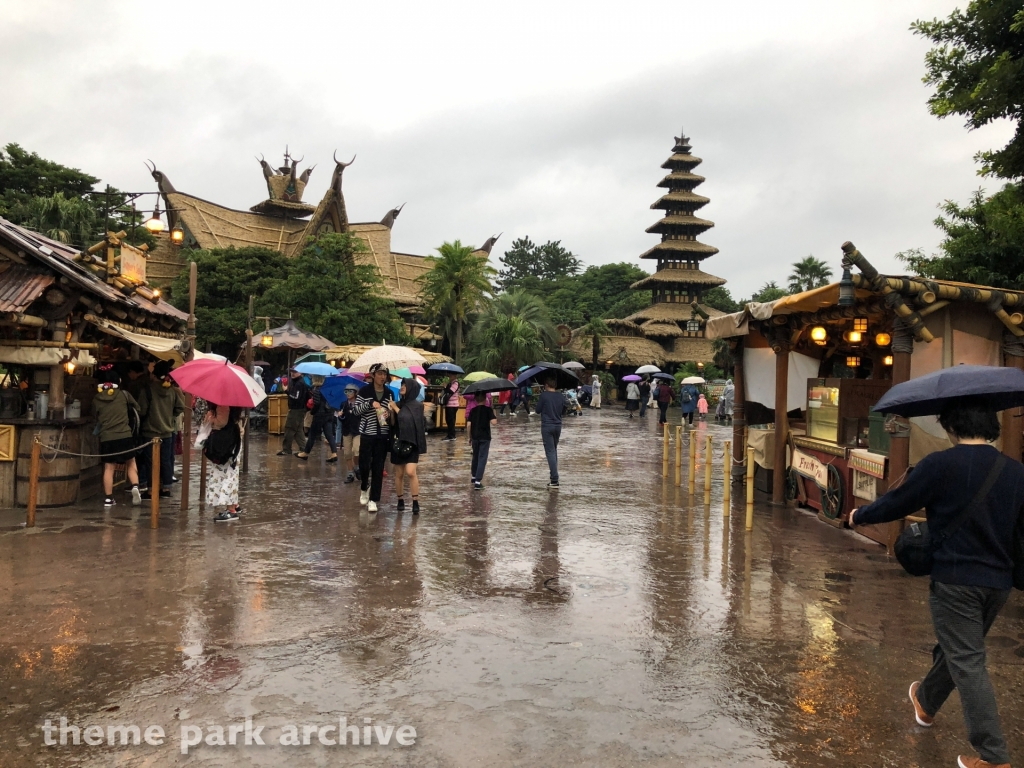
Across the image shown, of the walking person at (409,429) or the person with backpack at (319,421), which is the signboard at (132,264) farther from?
the walking person at (409,429)

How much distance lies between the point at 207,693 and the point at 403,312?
33.2 m

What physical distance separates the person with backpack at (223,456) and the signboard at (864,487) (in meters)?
7.09

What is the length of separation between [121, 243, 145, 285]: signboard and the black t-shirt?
5.21 m

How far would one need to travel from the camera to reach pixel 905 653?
5.09m

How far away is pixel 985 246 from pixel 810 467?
358 inches

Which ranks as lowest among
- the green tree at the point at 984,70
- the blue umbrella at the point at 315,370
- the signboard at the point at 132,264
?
the blue umbrella at the point at 315,370

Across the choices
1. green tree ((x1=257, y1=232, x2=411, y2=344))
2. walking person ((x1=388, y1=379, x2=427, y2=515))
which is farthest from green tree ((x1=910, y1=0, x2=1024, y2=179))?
green tree ((x1=257, y1=232, x2=411, y2=344))

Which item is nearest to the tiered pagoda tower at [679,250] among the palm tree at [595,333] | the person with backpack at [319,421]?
the palm tree at [595,333]

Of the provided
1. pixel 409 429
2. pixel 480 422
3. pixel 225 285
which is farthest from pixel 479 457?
pixel 225 285

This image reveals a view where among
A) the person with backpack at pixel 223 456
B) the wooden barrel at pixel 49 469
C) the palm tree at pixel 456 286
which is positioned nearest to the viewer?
the person with backpack at pixel 223 456

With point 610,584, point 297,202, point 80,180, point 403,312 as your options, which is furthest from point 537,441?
point 80,180

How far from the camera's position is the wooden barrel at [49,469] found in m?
9.10

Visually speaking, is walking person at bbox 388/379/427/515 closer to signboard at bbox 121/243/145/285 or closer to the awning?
the awning

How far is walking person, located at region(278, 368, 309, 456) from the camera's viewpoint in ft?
49.8
